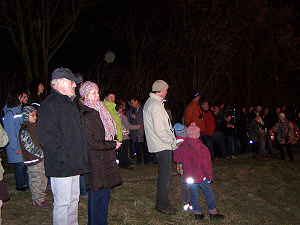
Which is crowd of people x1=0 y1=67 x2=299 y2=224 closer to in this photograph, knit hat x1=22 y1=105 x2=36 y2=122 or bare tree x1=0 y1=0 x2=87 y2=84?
knit hat x1=22 y1=105 x2=36 y2=122

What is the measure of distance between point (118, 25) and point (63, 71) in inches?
765

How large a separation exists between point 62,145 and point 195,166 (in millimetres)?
2650

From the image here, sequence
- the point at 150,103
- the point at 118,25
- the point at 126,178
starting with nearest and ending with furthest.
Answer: the point at 150,103, the point at 126,178, the point at 118,25

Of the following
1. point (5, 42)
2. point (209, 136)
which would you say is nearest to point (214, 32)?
point (209, 136)

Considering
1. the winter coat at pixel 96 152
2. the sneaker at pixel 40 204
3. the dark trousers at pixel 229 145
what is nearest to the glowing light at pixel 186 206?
the winter coat at pixel 96 152

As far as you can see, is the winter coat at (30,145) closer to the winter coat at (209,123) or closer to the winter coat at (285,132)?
the winter coat at (209,123)

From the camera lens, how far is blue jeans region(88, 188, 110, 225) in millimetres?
5230

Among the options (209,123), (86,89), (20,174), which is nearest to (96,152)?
(86,89)

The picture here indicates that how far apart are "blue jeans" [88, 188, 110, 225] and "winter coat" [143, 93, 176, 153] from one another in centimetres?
145

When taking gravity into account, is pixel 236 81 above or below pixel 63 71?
above

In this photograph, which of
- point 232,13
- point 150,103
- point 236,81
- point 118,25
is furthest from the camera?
point 236,81

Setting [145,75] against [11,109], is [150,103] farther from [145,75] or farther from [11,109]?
[145,75]

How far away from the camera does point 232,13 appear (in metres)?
21.3

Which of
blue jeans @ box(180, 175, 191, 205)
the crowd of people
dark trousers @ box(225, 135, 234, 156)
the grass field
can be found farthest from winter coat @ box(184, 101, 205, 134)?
dark trousers @ box(225, 135, 234, 156)
